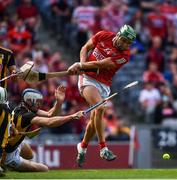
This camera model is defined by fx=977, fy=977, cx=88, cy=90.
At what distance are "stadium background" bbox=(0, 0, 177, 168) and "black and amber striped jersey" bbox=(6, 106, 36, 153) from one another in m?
4.59

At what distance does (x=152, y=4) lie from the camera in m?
24.9

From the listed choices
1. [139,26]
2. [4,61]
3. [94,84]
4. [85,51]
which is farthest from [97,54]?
[139,26]

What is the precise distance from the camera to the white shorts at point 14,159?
49.5ft

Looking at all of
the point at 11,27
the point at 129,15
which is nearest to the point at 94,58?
the point at 11,27

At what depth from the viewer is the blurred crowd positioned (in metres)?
21.1

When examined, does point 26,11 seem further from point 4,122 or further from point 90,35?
point 4,122

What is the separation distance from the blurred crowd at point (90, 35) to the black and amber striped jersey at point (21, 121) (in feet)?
19.0

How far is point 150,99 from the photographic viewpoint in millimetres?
21578

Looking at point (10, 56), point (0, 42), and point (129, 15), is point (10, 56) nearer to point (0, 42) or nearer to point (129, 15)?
point (0, 42)

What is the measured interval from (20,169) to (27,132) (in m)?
1.17

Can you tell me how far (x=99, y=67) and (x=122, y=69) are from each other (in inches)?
309

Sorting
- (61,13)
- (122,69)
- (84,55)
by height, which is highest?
(61,13)

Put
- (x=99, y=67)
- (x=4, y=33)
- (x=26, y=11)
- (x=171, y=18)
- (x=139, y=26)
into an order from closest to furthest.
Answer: (x=99, y=67)
(x=4, y=33)
(x=26, y=11)
(x=139, y=26)
(x=171, y=18)

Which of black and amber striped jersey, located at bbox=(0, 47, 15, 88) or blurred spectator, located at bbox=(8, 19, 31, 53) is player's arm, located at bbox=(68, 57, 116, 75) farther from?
blurred spectator, located at bbox=(8, 19, 31, 53)
